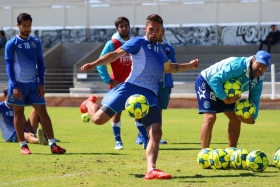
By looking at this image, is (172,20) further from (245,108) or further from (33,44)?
(245,108)

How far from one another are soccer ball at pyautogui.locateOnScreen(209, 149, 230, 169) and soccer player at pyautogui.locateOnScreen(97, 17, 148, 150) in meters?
3.32

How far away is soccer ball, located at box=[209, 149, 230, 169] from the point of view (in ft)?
31.9

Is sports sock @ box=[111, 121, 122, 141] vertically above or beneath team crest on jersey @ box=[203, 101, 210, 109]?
beneath

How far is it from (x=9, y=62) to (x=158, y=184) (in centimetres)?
445

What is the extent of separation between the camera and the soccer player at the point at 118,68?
42.5ft

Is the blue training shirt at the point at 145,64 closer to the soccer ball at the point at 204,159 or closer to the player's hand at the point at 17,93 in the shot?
the soccer ball at the point at 204,159

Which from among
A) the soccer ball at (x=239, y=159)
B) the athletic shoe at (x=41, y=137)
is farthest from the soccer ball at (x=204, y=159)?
the athletic shoe at (x=41, y=137)

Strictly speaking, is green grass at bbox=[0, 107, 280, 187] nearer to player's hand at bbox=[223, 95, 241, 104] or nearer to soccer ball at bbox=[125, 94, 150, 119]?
soccer ball at bbox=[125, 94, 150, 119]

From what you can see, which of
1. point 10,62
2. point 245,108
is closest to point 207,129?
point 245,108

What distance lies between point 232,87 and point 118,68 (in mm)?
3309

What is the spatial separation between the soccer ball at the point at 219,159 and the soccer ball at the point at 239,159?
3.2 inches

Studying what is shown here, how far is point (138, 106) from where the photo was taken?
8945 millimetres

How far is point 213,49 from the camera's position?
128 feet

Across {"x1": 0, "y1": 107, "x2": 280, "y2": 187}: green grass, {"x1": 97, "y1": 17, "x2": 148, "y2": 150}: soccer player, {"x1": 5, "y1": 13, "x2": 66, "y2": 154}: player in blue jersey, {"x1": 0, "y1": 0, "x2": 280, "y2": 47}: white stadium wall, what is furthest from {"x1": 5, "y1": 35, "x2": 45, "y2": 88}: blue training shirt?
{"x1": 0, "y1": 0, "x2": 280, "y2": 47}: white stadium wall
